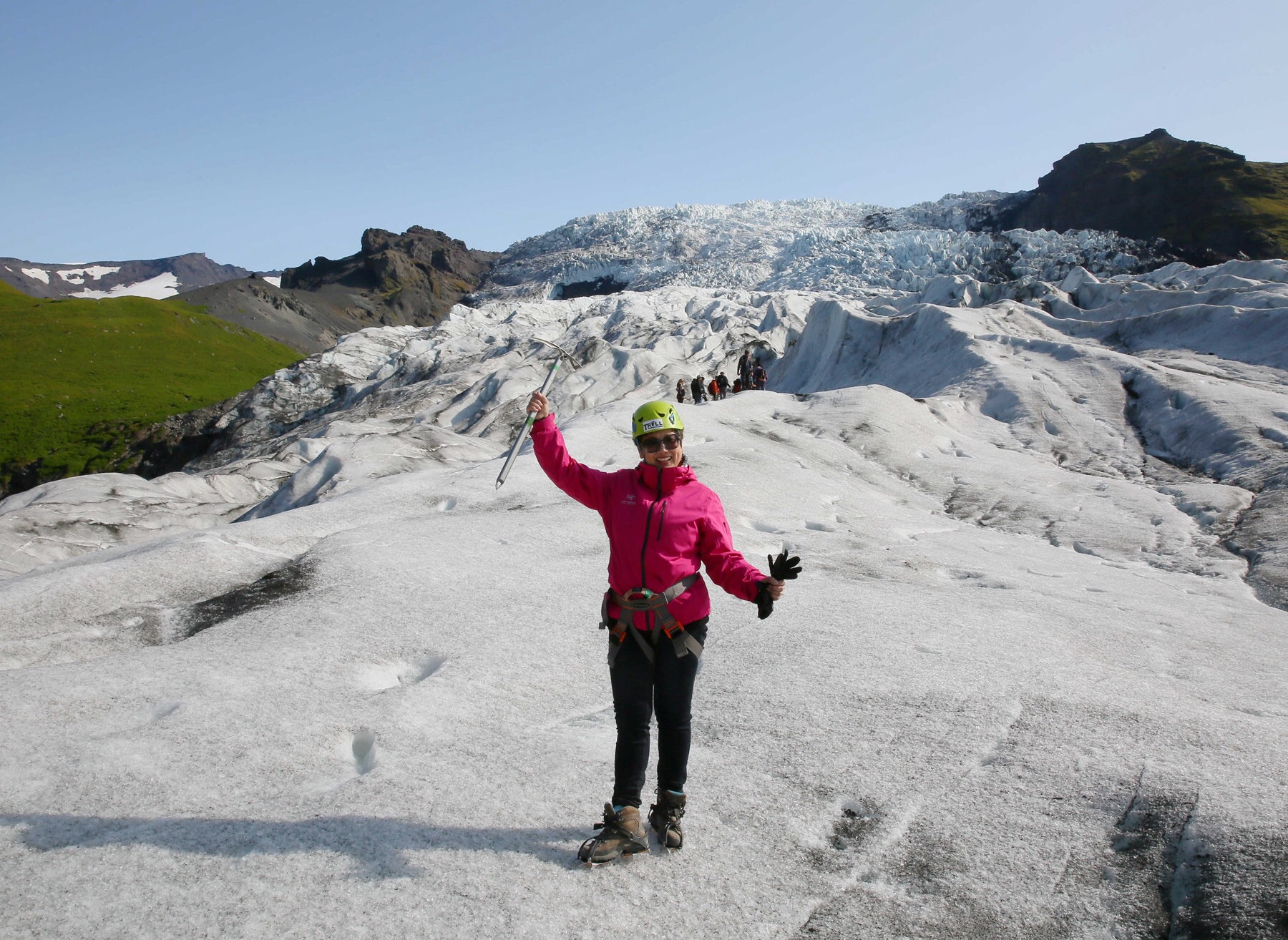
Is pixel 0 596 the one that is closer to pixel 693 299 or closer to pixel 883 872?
pixel 883 872

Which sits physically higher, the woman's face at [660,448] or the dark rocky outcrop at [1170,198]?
the dark rocky outcrop at [1170,198]

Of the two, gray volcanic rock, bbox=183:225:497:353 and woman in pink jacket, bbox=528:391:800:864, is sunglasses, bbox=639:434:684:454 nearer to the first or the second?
woman in pink jacket, bbox=528:391:800:864

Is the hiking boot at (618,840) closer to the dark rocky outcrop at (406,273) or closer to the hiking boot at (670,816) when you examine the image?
the hiking boot at (670,816)

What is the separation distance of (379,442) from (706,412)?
34.3ft

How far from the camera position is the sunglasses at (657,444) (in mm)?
4348

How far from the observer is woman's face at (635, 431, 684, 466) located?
435 cm

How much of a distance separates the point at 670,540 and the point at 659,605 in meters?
0.37

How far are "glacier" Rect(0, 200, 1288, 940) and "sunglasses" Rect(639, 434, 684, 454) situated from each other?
7.32 feet

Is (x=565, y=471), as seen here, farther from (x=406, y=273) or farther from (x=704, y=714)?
(x=406, y=273)

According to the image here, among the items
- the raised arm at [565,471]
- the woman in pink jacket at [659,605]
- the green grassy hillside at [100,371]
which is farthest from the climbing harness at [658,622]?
the green grassy hillside at [100,371]

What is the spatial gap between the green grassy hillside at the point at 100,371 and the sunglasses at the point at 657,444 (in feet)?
222

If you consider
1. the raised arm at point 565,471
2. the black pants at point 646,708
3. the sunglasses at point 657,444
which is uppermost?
the sunglasses at point 657,444

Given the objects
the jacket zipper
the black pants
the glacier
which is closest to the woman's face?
the jacket zipper

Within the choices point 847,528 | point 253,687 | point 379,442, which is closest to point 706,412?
point 847,528
